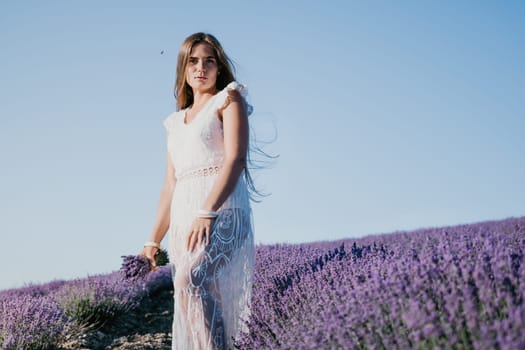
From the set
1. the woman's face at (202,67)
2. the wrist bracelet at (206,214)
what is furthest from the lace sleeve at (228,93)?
the wrist bracelet at (206,214)

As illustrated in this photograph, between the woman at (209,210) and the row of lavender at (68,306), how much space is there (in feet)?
1.44

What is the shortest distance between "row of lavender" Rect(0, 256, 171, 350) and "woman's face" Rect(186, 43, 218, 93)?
3.26ft

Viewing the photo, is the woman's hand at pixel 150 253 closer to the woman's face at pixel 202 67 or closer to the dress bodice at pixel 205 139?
the dress bodice at pixel 205 139

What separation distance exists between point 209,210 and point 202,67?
34.6 inches

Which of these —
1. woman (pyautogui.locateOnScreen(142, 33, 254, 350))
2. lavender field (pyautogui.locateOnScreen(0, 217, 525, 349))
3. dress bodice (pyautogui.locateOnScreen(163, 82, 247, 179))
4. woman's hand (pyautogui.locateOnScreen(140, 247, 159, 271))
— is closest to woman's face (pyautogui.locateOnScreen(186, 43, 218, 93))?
woman (pyautogui.locateOnScreen(142, 33, 254, 350))

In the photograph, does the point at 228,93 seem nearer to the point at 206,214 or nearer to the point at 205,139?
the point at 205,139

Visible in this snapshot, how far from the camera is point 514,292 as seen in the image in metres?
1.67

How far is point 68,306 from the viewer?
221 inches

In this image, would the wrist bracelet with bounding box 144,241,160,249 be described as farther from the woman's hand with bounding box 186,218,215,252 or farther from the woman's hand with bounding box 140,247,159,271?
the woman's hand with bounding box 186,218,215,252

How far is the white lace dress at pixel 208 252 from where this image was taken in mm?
2352

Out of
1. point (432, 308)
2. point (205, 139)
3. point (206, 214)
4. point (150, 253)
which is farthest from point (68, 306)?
point (432, 308)

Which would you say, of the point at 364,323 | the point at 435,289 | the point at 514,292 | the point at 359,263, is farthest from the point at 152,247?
the point at 514,292

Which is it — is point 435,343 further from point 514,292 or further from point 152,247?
point 152,247

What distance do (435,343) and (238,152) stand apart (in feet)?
4.05
